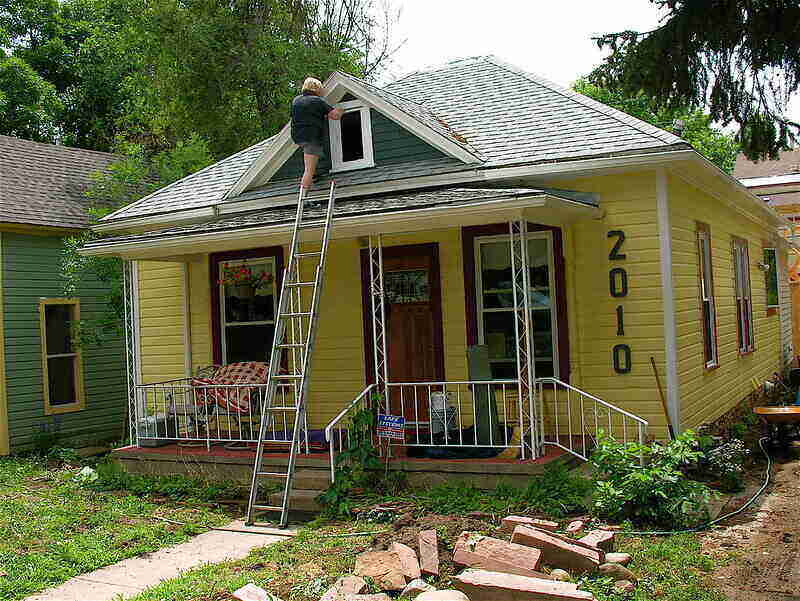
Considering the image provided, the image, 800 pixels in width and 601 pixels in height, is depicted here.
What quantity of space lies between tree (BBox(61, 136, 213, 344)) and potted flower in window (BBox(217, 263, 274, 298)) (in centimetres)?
305

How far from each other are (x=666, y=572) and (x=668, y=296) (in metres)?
4.08

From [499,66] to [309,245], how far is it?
4.55 meters

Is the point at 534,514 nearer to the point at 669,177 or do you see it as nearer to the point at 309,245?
the point at 669,177

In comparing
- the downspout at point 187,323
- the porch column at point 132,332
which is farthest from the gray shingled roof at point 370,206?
the porch column at point 132,332

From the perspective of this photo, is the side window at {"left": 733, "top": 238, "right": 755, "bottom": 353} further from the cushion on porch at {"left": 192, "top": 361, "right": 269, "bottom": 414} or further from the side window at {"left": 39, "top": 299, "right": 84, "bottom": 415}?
the side window at {"left": 39, "top": 299, "right": 84, "bottom": 415}

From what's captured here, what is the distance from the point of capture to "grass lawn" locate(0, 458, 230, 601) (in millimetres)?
7430

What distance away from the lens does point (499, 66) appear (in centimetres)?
1370

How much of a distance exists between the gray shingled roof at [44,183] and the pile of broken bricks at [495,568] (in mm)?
11003

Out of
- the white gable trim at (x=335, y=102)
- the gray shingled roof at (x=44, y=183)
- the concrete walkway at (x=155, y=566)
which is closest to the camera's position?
the concrete walkway at (x=155, y=566)

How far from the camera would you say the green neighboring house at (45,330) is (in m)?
15.0

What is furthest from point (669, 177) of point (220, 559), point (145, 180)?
point (145, 180)

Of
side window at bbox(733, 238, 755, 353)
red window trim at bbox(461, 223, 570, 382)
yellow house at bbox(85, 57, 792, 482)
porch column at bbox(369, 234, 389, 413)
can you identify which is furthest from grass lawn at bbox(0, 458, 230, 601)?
side window at bbox(733, 238, 755, 353)

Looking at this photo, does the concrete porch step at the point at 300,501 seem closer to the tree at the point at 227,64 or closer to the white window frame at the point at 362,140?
the white window frame at the point at 362,140

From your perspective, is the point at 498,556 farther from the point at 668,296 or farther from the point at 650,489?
the point at 668,296
